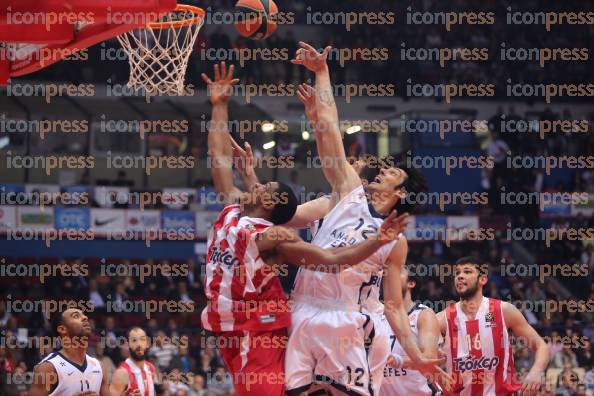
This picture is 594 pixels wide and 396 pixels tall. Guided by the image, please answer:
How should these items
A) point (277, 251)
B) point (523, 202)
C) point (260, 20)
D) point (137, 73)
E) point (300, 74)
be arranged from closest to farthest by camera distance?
point (277, 251)
point (260, 20)
point (137, 73)
point (523, 202)
point (300, 74)

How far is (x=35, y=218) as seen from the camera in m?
17.8

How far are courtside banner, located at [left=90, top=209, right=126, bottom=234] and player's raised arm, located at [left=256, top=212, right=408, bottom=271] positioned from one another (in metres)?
12.7

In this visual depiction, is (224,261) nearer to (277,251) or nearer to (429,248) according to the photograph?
(277,251)

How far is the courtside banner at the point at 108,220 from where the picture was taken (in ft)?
59.5

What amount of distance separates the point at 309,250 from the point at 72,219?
1308cm

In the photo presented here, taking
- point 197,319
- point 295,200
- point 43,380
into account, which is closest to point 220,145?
point 295,200

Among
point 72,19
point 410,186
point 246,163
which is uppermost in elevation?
point 72,19

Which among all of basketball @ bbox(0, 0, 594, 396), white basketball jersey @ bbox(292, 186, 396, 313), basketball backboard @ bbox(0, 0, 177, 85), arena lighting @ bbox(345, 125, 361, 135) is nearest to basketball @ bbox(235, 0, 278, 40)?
basketball @ bbox(0, 0, 594, 396)

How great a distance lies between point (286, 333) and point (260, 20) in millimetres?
2748

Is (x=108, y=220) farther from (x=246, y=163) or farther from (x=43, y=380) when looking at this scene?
(x=246, y=163)

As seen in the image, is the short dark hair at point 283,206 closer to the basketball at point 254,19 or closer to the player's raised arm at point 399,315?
the player's raised arm at point 399,315

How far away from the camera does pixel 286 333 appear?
5836mm

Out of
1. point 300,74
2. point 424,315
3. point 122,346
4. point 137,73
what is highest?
point 300,74

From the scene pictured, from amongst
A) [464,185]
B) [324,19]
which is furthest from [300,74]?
[464,185]
